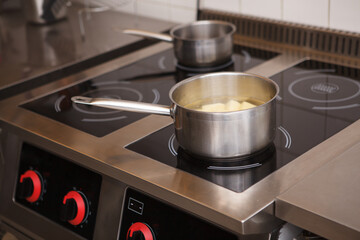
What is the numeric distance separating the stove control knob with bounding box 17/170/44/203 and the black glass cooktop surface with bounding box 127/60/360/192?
0.25 m

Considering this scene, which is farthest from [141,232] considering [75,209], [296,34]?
[296,34]

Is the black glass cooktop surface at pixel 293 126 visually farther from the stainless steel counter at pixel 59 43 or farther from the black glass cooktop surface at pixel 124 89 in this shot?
the stainless steel counter at pixel 59 43

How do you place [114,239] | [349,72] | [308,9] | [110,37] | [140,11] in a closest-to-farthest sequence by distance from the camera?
1. [114,239]
2. [349,72]
3. [308,9]
4. [110,37]
5. [140,11]

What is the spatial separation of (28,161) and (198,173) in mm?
461

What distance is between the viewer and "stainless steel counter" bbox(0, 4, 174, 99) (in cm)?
151

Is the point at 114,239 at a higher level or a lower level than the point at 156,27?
lower

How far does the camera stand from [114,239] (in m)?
1.08

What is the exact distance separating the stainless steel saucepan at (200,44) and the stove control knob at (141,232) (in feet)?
1.75

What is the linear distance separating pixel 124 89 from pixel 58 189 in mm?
336

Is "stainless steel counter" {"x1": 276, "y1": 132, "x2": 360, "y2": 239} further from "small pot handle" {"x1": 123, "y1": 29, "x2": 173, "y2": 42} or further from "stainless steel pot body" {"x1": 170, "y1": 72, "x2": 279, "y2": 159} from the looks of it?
"small pot handle" {"x1": 123, "y1": 29, "x2": 173, "y2": 42}

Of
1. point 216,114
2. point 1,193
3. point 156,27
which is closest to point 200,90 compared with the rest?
point 216,114

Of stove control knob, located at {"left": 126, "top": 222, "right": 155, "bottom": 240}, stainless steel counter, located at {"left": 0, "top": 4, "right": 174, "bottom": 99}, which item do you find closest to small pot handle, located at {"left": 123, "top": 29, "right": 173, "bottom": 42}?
stainless steel counter, located at {"left": 0, "top": 4, "right": 174, "bottom": 99}

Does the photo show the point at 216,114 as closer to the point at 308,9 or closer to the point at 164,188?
the point at 164,188

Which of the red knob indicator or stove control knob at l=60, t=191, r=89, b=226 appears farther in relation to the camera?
the red knob indicator
